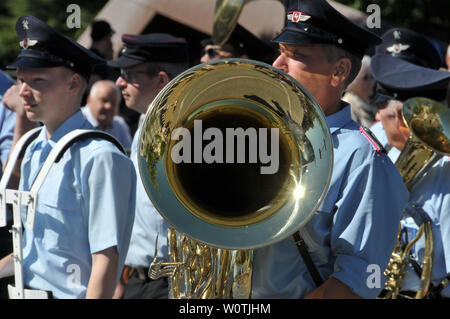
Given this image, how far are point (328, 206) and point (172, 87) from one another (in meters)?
0.63

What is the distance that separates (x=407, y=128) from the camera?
3.34 metres

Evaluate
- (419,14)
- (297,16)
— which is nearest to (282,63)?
(297,16)

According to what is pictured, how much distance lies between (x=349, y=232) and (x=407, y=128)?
56.2 inches

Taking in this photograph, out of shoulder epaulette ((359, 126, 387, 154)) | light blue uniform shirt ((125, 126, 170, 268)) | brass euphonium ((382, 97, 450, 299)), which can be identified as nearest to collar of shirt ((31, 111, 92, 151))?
light blue uniform shirt ((125, 126, 170, 268))

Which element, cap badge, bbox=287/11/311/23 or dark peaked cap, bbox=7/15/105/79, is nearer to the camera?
cap badge, bbox=287/11/311/23

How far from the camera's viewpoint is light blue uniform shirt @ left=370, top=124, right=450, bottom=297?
3.07 m

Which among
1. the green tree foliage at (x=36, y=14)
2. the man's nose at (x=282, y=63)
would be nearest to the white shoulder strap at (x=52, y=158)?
the man's nose at (x=282, y=63)

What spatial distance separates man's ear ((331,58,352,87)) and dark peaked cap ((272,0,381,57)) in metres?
0.05

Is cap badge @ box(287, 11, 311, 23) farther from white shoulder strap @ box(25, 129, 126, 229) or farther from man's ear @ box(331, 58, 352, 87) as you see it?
white shoulder strap @ box(25, 129, 126, 229)

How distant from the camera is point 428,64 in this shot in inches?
160

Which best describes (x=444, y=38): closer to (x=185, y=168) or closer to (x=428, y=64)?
(x=428, y=64)

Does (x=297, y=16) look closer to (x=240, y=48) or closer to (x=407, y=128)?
(x=407, y=128)

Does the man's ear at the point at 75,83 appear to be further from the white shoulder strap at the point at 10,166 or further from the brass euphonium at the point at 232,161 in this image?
the brass euphonium at the point at 232,161
